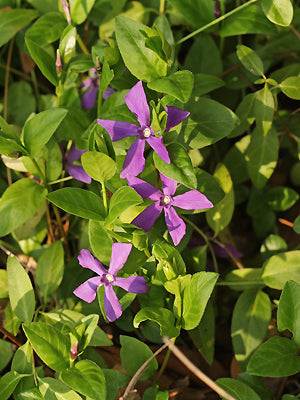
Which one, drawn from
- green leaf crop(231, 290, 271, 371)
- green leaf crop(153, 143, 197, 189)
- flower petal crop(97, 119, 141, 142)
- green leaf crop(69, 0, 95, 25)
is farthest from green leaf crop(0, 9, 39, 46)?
green leaf crop(231, 290, 271, 371)

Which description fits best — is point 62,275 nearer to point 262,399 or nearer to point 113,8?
point 262,399

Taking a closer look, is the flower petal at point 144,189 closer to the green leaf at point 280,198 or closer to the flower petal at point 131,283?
→ the flower petal at point 131,283

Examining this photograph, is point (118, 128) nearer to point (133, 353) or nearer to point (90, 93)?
point (90, 93)

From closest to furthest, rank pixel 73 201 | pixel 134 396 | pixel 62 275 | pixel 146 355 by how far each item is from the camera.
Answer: pixel 73 201, pixel 146 355, pixel 134 396, pixel 62 275

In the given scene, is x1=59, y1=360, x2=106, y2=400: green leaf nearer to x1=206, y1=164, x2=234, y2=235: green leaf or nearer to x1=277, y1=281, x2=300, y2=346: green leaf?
x1=277, y1=281, x2=300, y2=346: green leaf

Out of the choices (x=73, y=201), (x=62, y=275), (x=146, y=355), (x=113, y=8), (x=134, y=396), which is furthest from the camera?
(x=113, y=8)

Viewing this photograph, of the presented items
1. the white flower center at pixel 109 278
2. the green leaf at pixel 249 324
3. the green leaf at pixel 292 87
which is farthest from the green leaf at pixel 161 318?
the green leaf at pixel 292 87

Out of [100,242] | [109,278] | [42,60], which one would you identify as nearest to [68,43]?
[42,60]

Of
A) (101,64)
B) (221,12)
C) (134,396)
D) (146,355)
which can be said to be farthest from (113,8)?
(134,396)
